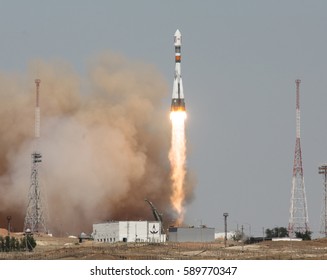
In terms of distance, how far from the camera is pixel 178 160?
145m

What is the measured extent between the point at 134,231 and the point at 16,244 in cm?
1953

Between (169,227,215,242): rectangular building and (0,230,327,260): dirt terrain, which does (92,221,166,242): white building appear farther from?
(0,230,327,260): dirt terrain

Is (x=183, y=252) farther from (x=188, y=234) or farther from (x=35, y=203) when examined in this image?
(x=35, y=203)

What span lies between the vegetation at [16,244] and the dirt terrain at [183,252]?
114cm

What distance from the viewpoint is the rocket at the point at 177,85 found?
14175 cm

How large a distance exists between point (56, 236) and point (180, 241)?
26.1 metres

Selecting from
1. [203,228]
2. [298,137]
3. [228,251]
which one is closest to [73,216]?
[203,228]

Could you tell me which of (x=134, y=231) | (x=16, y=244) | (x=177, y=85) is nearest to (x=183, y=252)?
(x=16, y=244)

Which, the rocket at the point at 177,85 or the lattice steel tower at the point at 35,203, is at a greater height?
the rocket at the point at 177,85

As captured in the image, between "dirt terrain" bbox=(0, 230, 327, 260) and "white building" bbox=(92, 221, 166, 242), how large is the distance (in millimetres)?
5832

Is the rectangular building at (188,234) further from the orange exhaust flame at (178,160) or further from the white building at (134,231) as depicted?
the orange exhaust flame at (178,160)

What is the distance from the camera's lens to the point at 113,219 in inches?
6329

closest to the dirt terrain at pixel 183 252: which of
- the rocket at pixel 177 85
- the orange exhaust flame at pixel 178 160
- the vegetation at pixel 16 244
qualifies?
the vegetation at pixel 16 244

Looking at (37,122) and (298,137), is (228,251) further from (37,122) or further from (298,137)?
(37,122)
